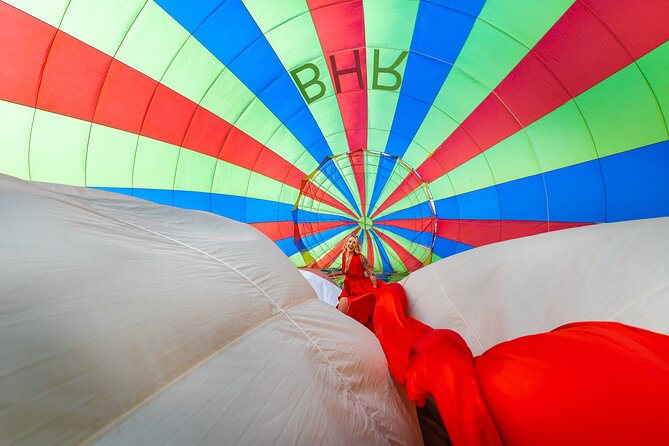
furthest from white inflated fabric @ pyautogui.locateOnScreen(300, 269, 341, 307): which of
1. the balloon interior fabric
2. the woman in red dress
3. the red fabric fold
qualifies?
the red fabric fold

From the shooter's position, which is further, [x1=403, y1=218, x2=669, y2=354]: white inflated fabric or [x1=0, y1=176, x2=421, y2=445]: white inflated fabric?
[x1=403, y1=218, x2=669, y2=354]: white inflated fabric

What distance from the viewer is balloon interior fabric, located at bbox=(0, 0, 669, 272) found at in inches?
70.4

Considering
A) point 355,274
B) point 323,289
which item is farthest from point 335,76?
point 323,289

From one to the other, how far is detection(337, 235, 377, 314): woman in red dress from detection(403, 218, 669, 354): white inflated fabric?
1.20 meters

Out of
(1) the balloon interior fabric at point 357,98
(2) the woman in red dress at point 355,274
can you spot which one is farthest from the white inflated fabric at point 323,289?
(1) the balloon interior fabric at point 357,98

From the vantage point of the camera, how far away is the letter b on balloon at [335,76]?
244cm

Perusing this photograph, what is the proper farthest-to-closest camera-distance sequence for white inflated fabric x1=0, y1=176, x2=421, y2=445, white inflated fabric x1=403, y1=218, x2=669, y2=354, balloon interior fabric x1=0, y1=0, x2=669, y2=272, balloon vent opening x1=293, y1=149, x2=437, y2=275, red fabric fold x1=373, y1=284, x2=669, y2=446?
balloon vent opening x1=293, y1=149, x2=437, y2=275, balloon interior fabric x1=0, y1=0, x2=669, y2=272, white inflated fabric x1=403, y1=218, x2=669, y2=354, red fabric fold x1=373, y1=284, x2=669, y2=446, white inflated fabric x1=0, y1=176, x2=421, y2=445

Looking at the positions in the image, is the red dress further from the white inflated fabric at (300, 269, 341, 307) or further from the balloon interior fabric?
the balloon interior fabric

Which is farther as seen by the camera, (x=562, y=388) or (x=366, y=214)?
(x=366, y=214)

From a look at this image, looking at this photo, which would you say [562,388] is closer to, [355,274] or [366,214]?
[355,274]

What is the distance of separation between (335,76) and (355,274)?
1794 mm

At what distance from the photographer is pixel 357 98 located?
9.46 ft

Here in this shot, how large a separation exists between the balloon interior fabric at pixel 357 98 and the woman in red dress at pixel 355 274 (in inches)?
53.9

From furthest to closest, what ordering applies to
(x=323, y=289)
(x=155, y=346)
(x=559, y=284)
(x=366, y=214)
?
1. (x=366, y=214)
2. (x=323, y=289)
3. (x=559, y=284)
4. (x=155, y=346)
